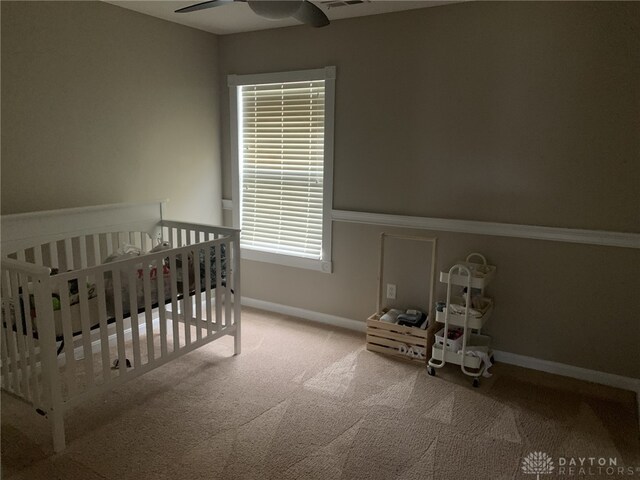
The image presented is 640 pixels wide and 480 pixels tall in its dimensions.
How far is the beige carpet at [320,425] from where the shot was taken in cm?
205

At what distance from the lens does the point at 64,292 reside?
211 centimetres

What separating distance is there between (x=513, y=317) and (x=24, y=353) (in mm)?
2750

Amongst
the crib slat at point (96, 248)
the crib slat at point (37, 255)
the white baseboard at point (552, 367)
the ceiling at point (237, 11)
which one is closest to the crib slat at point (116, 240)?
the crib slat at point (96, 248)

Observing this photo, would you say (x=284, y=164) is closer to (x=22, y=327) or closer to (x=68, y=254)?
(x=68, y=254)

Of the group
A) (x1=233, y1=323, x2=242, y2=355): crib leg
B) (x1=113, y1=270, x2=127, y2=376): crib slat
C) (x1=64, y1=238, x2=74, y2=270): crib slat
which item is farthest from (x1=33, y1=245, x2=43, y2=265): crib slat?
(x1=233, y1=323, x2=242, y2=355): crib leg

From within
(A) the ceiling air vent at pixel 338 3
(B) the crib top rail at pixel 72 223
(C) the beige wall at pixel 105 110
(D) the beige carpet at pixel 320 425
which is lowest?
(D) the beige carpet at pixel 320 425

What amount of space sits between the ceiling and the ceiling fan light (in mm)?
927

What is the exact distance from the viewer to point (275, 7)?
199 cm

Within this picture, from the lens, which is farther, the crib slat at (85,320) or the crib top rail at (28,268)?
the crib slat at (85,320)

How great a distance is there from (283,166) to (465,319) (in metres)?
1.84

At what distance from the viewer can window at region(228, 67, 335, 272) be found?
3518 mm

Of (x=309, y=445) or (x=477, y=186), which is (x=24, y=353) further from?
(x=477, y=186)

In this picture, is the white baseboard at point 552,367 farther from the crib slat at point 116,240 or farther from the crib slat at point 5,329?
the crib slat at point 5,329

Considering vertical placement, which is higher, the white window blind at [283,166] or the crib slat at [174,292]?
the white window blind at [283,166]
